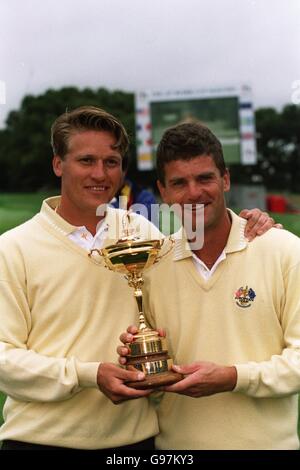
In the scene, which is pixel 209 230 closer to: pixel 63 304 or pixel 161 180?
pixel 161 180

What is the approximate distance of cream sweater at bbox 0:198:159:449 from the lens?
2857 millimetres

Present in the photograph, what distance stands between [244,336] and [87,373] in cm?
62

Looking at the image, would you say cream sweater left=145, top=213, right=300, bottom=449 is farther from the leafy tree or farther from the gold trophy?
the leafy tree

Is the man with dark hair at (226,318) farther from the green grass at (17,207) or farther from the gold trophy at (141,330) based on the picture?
the green grass at (17,207)

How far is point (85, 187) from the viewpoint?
305 cm

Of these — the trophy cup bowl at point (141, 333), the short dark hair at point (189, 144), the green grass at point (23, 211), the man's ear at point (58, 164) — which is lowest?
the green grass at point (23, 211)

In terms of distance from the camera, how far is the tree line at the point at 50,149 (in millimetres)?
34250

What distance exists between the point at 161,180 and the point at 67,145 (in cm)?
41

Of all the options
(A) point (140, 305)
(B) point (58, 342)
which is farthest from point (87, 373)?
(A) point (140, 305)

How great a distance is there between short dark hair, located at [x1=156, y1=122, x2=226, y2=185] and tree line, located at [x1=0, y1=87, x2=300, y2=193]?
30071mm

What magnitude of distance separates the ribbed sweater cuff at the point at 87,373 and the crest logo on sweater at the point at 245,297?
588mm

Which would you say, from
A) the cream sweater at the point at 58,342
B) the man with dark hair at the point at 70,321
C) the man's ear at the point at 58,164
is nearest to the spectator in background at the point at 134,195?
the man's ear at the point at 58,164

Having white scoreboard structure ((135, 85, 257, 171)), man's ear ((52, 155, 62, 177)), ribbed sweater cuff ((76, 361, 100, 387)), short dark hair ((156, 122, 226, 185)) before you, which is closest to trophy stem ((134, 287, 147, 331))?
ribbed sweater cuff ((76, 361, 100, 387))

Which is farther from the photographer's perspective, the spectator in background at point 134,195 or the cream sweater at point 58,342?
the spectator in background at point 134,195
